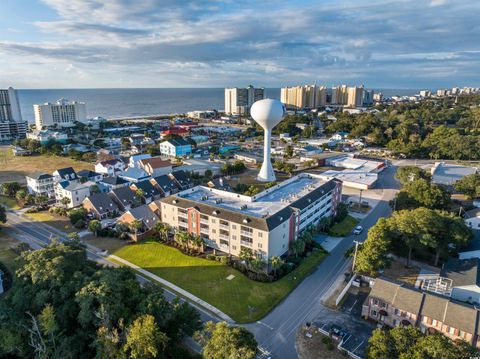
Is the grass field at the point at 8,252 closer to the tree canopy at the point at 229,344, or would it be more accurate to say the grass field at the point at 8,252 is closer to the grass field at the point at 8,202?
the grass field at the point at 8,202

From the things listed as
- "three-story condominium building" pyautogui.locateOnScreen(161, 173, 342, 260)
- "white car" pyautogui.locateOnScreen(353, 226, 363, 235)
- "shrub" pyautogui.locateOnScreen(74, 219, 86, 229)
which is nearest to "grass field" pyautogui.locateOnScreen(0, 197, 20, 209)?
"shrub" pyautogui.locateOnScreen(74, 219, 86, 229)

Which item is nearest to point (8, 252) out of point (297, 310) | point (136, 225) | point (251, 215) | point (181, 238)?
point (136, 225)

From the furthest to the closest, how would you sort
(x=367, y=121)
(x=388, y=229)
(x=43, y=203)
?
(x=367, y=121) < (x=43, y=203) < (x=388, y=229)

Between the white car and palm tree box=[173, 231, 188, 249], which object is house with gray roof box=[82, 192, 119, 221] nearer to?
palm tree box=[173, 231, 188, 249]

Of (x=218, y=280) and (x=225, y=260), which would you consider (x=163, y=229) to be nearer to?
(x=225, y=260)

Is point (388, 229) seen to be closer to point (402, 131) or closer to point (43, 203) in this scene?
point (43, 203)

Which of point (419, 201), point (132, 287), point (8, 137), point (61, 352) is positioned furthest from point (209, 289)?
point (8, 137)
